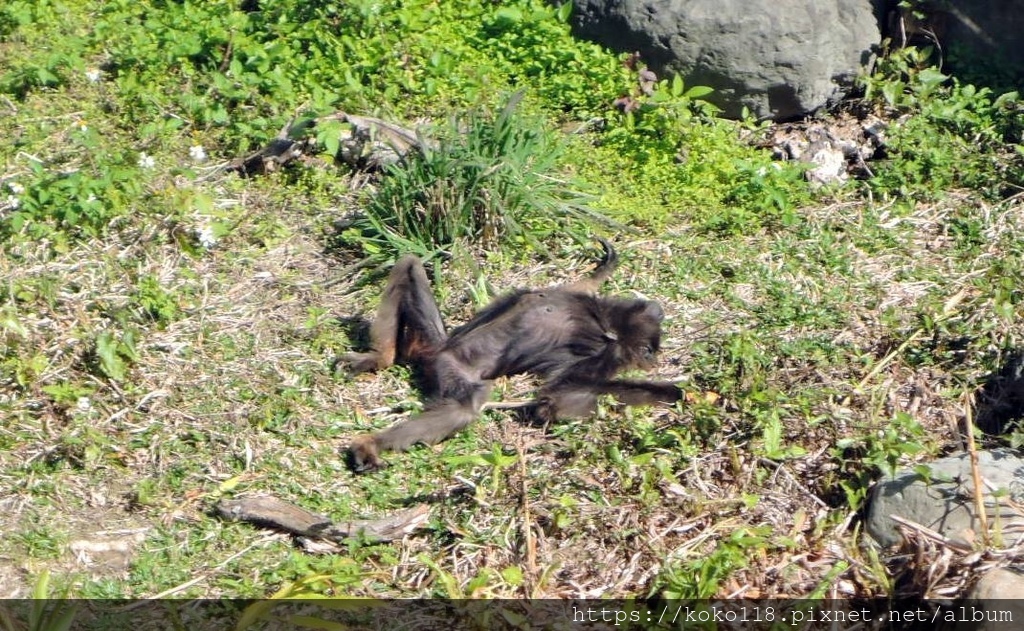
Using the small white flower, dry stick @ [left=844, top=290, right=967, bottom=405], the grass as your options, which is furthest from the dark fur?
the small white flower

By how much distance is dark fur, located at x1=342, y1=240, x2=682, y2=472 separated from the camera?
21.8 ft

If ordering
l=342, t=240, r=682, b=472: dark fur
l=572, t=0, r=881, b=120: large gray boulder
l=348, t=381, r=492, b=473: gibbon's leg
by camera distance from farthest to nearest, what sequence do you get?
1. l=572, t=0, r=881, b=120: large gray boulder
2. l=342, t=240, r=682, b=472: dark fur
3. l=348, t=381, r=492, b=473: gibbon's leg

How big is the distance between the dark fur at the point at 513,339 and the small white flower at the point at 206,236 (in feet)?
4.33

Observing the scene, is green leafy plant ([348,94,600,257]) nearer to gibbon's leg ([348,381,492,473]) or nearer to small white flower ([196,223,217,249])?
small white flower ([196,223,217,249])

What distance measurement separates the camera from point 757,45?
8656 millimetres

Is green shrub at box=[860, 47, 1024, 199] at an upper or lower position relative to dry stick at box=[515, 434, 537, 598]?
upper

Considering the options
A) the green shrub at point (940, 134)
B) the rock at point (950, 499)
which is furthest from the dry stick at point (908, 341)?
the green shrub at point (940, 134)

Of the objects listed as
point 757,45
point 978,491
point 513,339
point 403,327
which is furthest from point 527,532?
point 757,45

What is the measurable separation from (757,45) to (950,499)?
4.26 m

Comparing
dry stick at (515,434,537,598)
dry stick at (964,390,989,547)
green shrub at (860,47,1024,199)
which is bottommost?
dry stick at (515,434,537,598)

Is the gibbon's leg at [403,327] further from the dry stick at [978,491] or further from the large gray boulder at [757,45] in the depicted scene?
the large gray boulder at [757,45]

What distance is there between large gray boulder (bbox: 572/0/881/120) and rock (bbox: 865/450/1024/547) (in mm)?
3813

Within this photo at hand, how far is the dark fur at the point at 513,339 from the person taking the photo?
6.65 m

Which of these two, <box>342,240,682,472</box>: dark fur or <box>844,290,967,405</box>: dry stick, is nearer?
<box>844,290,967,405</box>: dry stick
